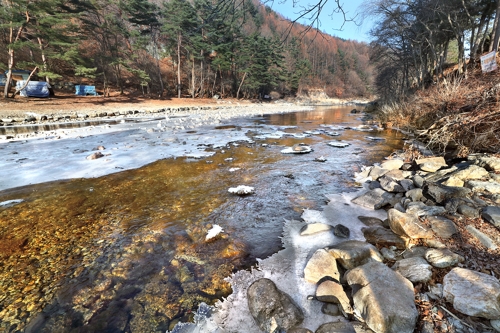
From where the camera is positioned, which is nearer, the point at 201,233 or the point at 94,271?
the point at 94,271

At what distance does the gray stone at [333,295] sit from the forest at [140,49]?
45.4 feet

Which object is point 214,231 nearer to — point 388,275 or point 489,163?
point 388,275

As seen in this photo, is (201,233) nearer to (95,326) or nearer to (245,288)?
(245,288)

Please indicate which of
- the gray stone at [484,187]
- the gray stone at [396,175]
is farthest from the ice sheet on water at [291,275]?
the gray stone at [396,175]

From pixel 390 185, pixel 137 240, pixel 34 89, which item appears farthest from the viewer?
pixel 34 89

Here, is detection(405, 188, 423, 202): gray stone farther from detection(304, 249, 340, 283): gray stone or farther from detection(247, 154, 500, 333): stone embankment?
detection(304, 249, 340, 283): gray stone

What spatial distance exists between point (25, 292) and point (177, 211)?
74.2 inches

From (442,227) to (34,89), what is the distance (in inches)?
1133

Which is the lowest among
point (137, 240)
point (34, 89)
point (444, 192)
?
point (137, 240)

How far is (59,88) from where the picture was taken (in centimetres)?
2561

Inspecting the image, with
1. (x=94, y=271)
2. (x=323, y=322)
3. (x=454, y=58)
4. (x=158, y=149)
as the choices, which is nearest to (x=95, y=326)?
(x=94, y=271)

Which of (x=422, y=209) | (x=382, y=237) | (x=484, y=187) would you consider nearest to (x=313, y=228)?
(x=382, y=237)

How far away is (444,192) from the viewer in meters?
3.10

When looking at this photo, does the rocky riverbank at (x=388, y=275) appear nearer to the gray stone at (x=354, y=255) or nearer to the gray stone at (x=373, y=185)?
the gray stone at (x=354, y=255)
